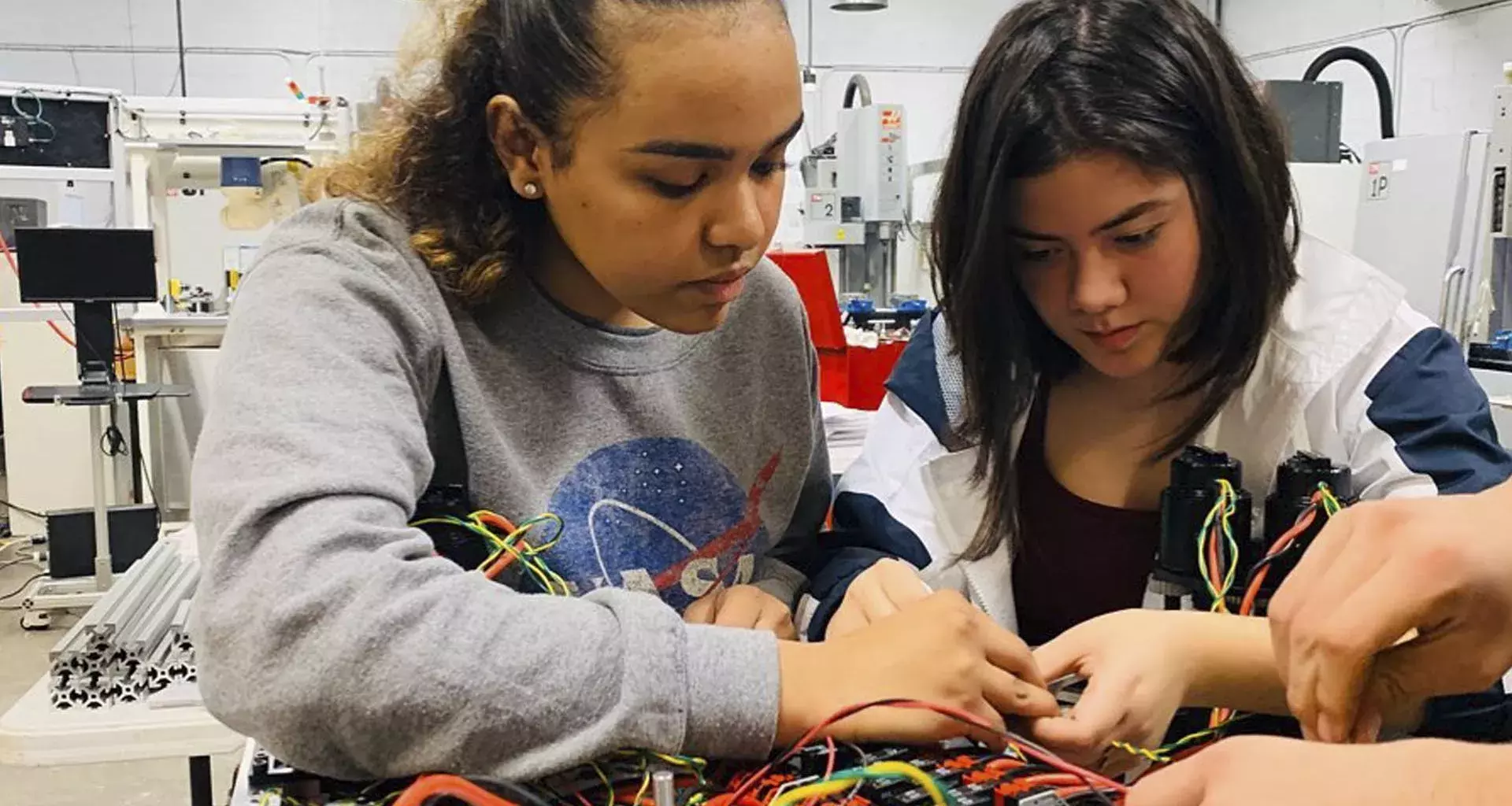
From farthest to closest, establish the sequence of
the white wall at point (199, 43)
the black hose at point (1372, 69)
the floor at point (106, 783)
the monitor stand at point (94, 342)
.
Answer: the white wall at point (199, 43) → the black hose at point (1372, 69) → the monitor stand at point (94, 342) → the floor at point (106, 783)

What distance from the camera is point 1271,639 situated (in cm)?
64

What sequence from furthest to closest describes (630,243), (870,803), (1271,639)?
(630,243) → (1271,639) → (870,803)

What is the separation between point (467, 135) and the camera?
0.88 metres

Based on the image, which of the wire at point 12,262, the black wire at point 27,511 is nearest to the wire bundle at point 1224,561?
the wire at point 12,262

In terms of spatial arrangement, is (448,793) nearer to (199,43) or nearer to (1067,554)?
(1067,554)

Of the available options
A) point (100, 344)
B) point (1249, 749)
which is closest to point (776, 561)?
point (1249, 749)

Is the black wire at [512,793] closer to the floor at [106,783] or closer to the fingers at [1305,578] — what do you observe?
the fingers at [1305,578]

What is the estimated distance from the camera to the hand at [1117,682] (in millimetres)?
658

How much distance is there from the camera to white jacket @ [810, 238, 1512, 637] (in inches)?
34.6

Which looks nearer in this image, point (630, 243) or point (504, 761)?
point (504, 761)

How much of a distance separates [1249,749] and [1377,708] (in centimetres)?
23

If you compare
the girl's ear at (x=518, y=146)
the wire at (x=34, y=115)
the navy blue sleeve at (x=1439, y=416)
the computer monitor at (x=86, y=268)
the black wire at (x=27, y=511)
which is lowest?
the black wire at (x=27, y=511)

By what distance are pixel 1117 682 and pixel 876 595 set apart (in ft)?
0.65

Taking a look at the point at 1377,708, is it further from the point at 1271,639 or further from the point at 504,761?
the point at 504,761
